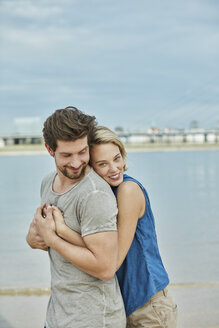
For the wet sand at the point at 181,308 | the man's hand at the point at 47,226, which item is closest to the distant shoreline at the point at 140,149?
the wet sand at the point at 181,308

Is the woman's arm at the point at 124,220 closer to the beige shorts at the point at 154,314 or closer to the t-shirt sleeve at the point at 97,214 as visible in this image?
the t-shirt sleeve at the point at 97,214

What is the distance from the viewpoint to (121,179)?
2.18m

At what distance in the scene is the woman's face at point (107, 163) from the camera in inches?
85.1

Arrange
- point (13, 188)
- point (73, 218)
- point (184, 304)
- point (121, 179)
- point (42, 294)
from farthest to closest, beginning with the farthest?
point (13, 188) → point (42, 294) → point (184, 304) → point (121, 179) → point (73, 218)

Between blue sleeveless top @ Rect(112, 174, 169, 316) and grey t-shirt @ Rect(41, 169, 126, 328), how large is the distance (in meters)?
0.11

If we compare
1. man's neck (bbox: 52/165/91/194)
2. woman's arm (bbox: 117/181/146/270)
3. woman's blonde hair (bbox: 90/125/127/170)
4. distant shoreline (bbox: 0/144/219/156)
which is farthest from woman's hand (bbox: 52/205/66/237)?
distant shoreline (bbox: 0/144/219/156)

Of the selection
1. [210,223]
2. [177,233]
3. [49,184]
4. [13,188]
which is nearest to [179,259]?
[177,233]

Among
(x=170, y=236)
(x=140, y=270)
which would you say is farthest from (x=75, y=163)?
(x=170, y=236)

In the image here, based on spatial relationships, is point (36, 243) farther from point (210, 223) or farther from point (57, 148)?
point (210, 223)

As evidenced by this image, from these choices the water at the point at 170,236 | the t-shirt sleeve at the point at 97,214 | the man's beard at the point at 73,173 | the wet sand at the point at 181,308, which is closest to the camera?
the t-shirt sleeve at the point at 97,214

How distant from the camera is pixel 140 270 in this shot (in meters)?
2.15

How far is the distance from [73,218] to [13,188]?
1536 cm

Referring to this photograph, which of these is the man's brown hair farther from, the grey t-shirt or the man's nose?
the grey t-shirt

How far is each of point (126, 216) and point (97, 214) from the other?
0.19 metres
